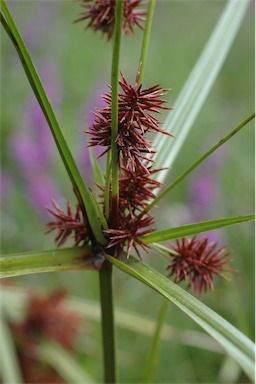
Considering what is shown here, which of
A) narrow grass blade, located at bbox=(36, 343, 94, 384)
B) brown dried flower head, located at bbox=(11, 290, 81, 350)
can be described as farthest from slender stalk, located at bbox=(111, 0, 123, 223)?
brown dried flower head, located at bbox=(11, 290, 81, 350)

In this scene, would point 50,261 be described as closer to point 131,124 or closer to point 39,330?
point 131,124

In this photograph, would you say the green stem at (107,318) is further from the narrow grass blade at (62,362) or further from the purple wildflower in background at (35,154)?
the purple wildflower in background at (35,154)

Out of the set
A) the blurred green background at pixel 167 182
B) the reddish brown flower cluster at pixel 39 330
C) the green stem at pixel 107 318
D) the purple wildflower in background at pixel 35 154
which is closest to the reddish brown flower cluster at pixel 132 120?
the green stem at pixel 107 318

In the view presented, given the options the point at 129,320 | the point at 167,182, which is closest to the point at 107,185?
the point at 129,320

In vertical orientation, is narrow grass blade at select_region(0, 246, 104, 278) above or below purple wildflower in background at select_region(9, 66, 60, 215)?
below

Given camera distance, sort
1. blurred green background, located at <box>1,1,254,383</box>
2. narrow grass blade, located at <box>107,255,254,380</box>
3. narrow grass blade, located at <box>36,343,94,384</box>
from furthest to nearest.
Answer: blurred green background, located at <box>1,1,254,383</box>
narrow grass blade, located at <box>36,343,94,384</box>
narrow grass blade, located at <box>107,255,254,380</box>

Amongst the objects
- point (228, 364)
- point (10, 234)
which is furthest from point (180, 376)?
point (10, 234)

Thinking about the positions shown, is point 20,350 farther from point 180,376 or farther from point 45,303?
point 180,376

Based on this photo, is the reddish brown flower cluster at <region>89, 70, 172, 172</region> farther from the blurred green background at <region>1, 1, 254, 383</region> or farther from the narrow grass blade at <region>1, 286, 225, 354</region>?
the narrow grass blade at <region>1, 286, 225, 354</region>
